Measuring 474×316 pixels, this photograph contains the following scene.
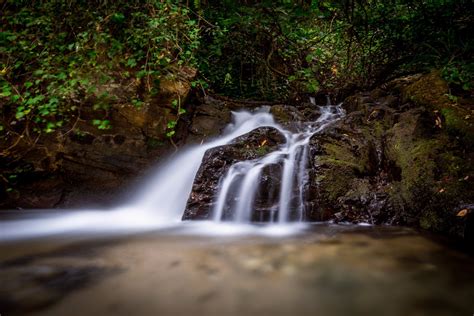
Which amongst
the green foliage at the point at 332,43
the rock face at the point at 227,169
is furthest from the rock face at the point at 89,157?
the green foliage at the point at 332,43

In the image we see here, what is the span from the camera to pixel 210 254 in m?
2.48

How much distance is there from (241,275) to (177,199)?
2673 millimetres

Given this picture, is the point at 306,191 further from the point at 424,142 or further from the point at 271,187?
the point at 424,142

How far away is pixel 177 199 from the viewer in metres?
4.49

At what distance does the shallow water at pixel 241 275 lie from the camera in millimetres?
1602

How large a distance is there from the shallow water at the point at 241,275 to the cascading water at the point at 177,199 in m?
0.62

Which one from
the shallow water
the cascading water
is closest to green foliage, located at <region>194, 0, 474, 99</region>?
the cascading water

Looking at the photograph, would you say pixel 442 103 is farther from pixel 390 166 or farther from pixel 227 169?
pixel 227 169

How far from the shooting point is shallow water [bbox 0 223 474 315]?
5.25ft

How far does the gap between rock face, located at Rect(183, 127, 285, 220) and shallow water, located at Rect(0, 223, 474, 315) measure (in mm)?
859

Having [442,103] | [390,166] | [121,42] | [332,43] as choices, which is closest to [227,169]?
[390,166]

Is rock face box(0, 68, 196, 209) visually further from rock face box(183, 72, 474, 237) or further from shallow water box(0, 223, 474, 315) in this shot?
shallow water box(0, 223, 474, 315)

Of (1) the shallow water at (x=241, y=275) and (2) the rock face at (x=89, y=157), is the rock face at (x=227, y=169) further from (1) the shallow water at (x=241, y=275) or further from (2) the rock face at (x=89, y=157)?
(2) the rock face at (x=89, y=157)

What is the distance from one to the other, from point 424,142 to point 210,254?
10.1ft
